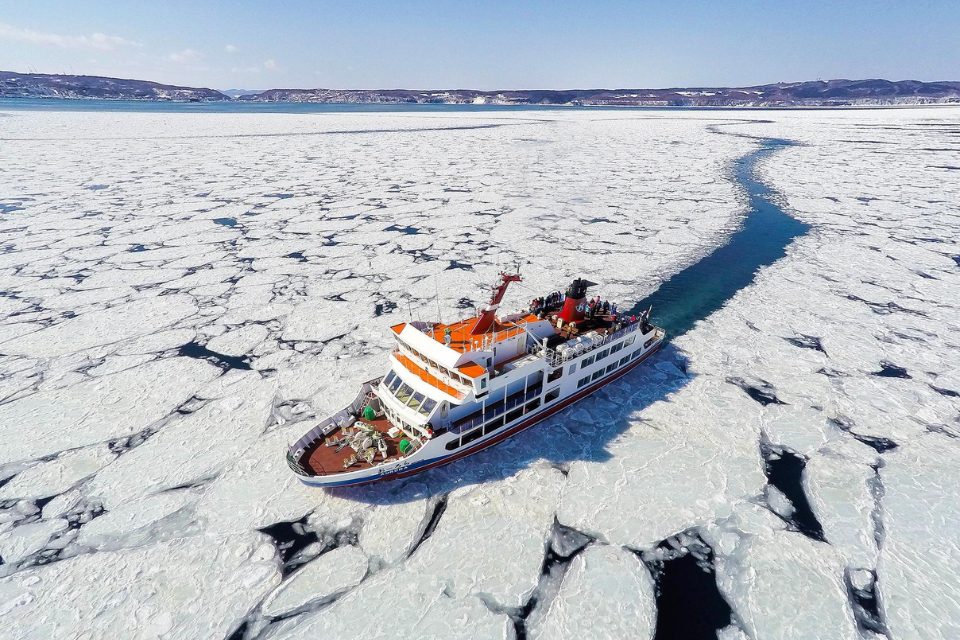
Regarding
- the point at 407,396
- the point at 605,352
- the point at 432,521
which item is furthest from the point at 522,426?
the point at 432,521

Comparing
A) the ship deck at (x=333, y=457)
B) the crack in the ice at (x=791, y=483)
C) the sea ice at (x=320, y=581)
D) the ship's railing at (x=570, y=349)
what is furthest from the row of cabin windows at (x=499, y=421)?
the crack in the ice at (x=791, y=483)

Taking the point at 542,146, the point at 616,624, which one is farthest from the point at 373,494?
the point at 542,146

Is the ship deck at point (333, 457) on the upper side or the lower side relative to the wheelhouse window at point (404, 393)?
lower

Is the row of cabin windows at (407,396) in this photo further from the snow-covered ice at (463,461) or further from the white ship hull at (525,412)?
the snow-covered ice at (463,461)

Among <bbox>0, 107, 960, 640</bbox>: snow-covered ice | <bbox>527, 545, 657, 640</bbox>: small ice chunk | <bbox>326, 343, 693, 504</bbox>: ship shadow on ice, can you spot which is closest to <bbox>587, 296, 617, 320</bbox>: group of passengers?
<bbox>326, 343, 693, 504</bbox>: ship shadow on ice

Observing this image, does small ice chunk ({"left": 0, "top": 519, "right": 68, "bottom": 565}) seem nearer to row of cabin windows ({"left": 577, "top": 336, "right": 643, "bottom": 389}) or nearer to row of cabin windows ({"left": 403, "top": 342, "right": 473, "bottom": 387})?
row of cabin windows ({"left": 403, "top": 342, "right": 473, "bottom": 387})

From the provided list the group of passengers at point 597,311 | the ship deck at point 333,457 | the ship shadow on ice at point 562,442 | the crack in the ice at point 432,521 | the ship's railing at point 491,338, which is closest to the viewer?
the crack in the ice at point 432,521

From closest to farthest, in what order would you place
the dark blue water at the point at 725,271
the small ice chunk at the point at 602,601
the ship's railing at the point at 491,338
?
1. the small ice chunk at the point at 602,601
2. the ship's railing at the point at 491,338
3. the dark blue water at the point at 725,271
